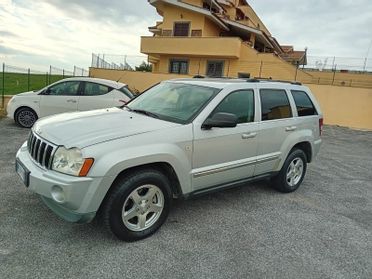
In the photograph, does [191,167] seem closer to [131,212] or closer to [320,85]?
[131,212]

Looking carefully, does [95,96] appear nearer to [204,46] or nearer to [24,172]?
[24,172]

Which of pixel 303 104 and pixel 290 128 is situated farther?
pixel 303 104

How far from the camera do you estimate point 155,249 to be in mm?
3082

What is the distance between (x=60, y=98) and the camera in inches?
337

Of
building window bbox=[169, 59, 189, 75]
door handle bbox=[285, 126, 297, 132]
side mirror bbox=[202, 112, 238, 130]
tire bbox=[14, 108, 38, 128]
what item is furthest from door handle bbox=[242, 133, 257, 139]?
building window bbox=[169, 59, 189, 75]

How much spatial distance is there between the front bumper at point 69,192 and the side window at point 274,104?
8.50 ft

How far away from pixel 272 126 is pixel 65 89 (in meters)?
6.47

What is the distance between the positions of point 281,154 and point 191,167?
1828 mm

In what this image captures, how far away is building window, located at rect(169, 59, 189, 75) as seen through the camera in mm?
22452

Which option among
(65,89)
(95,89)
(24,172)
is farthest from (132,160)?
(65,89)

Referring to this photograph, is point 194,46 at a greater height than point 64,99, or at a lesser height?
greater

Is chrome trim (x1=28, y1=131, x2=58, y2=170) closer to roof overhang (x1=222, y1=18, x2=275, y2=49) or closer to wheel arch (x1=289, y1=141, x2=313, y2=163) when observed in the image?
wheel arch (x1=289, y1=141, x2=313, y2=163)

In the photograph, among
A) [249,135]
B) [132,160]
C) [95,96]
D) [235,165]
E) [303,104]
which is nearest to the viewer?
[132,160]

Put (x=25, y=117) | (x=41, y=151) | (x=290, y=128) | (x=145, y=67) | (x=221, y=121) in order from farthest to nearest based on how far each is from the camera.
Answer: (x=145, y=67)
(x=25, y=117)
(x=290, y=128)
(x=221, y=121)
(x=41, y=151)
